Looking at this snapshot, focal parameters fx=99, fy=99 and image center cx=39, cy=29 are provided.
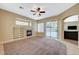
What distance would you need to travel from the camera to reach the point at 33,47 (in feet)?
11.1

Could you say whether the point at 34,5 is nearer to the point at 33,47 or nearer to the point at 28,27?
the point at 28,27

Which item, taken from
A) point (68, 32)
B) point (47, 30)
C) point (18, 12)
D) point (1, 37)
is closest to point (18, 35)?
point (1, 37)

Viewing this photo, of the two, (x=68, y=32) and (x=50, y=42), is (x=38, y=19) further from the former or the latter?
(x=68, y=32)

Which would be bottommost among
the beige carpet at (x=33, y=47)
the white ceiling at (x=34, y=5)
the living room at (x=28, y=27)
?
the beige carpet at (x=33, y=47)

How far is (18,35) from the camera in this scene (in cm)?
301

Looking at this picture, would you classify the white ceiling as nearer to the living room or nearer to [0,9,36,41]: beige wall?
the living room

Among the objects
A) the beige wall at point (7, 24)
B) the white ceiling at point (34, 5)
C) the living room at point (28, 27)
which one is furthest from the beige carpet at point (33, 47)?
the white ceiling at point (34, 5)

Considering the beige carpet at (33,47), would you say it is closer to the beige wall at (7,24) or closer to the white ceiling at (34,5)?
the beige wall at (7,24)

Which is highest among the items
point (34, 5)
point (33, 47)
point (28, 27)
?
point (34, 5)

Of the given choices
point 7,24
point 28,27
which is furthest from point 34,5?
point 7,24

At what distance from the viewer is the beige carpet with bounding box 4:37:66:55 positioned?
116 inches

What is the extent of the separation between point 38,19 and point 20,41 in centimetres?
95

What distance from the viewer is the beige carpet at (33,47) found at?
2.94 meters

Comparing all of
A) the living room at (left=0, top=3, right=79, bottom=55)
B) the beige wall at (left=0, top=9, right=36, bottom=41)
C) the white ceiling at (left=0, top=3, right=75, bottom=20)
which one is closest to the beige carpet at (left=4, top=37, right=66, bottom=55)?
the living room at (left=0, top=3, right=79, bottom=55)
